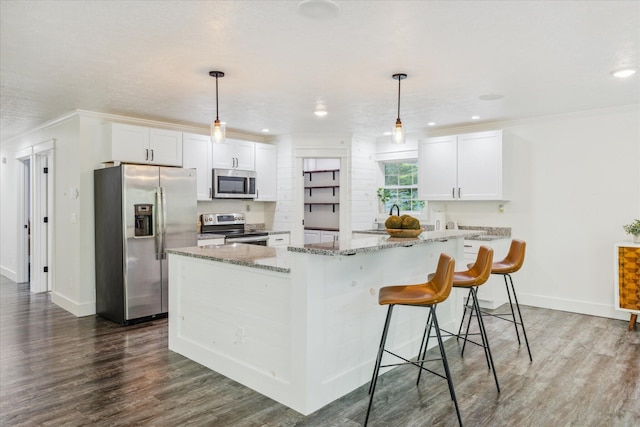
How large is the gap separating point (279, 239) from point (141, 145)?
238 centimetres

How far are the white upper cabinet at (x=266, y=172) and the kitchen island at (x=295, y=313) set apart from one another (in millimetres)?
2970

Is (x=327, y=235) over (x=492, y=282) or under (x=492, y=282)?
over

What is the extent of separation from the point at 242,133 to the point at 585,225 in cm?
489

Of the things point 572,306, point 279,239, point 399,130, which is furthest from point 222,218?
point 572,306

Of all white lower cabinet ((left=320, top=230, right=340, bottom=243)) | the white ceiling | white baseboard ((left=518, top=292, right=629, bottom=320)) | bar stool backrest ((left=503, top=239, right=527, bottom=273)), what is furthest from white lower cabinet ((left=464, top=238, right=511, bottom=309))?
white lower cabinet ((left=320, top=230, right=340, bottom=243))

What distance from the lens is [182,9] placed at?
2396 mm

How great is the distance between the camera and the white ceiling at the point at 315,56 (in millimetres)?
2449

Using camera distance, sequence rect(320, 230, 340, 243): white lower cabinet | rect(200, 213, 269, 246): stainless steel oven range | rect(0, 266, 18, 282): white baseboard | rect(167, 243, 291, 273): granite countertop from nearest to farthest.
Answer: rect(167, 243, 291, 273): granite countertop
rect(200, 213, 269, 246): stainless steel oven range
rect(0, 266, 18, 282): white baseboard
rect(320, 230, 340, 243): white lower cabinet

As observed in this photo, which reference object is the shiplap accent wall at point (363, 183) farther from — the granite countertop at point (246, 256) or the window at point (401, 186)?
the granite countertop at point (246, 256)

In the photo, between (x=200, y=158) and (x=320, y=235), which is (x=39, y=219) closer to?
(x=200, y=158)

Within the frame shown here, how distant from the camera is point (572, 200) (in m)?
5.14

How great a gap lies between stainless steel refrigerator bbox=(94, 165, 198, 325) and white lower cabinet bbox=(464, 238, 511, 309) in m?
3.53

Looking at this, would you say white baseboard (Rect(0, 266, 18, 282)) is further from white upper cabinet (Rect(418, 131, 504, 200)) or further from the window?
white upper cabinet (Rect(418, 131, 504, 200))

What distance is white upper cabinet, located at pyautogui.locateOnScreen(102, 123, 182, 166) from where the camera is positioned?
194 inches
